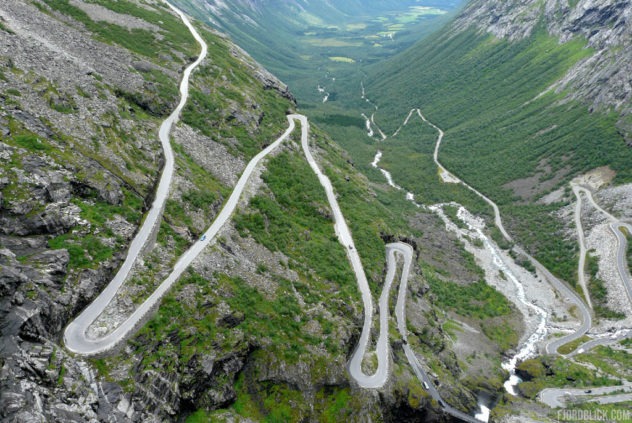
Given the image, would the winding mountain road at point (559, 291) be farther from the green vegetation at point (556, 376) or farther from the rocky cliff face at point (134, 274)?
the rocky cliff face at point (134, 274)

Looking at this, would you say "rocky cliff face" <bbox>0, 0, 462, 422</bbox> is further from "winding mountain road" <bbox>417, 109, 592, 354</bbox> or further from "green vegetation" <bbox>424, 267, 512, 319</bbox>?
"winding mountain road" <bbox>417, 109, 592, 354</bbox>

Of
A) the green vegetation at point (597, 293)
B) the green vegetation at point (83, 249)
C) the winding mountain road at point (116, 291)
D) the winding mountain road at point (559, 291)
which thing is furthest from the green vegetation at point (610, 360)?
the green vegetation at point (83, 249)

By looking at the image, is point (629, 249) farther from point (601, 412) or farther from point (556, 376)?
point (601, 412)

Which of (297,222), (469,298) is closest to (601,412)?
(469,298)

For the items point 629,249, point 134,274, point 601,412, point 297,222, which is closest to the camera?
point 134,274

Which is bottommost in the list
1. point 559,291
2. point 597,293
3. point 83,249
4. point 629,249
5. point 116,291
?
point 116,291

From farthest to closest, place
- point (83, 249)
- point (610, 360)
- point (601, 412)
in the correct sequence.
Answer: point (610, 360), point (601, 412), point (83, 249)

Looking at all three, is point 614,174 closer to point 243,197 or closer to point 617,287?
point 617,287

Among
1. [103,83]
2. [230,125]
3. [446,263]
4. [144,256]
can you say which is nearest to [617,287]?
[446,263]

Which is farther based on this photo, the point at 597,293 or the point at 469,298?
the point at 597,293
